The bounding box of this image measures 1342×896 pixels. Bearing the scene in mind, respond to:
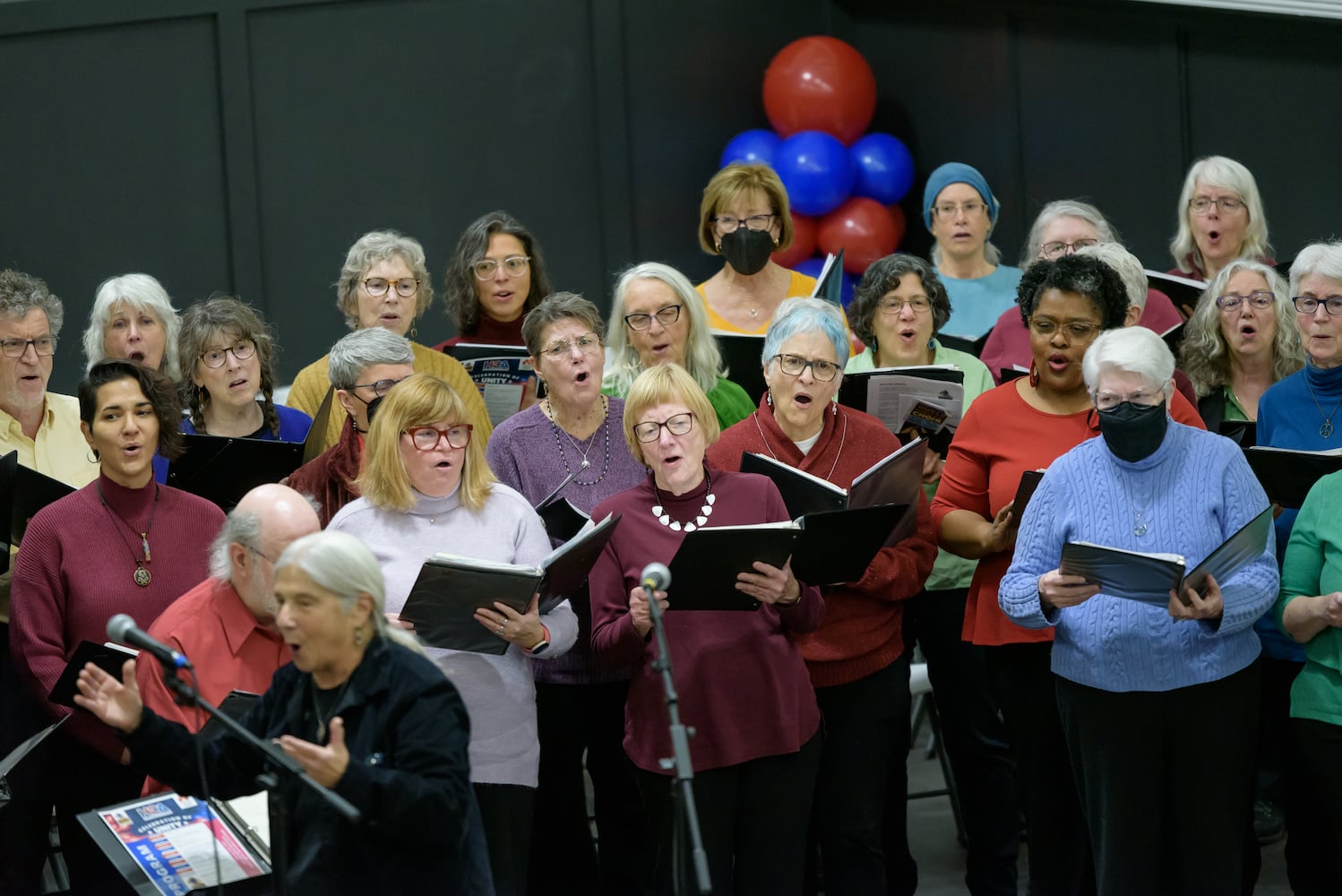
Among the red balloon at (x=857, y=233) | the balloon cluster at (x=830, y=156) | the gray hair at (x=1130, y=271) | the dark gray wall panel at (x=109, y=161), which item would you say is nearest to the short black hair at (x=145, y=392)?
the gray hair at (x=1130, y=271)

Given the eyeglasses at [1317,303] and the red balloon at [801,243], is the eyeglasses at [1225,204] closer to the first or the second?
the eyeglasses at [1317,303]

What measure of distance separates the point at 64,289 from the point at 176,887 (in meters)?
4.45

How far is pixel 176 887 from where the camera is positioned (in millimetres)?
2854

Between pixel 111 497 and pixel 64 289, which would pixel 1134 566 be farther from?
pixel 64 289

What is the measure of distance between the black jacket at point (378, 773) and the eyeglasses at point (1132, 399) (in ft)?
4.96

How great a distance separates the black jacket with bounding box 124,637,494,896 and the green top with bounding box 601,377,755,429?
177cm

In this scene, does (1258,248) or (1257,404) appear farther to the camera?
(1258,248)

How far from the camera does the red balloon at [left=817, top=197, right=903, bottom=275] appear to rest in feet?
22.5

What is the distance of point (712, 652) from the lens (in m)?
3.45

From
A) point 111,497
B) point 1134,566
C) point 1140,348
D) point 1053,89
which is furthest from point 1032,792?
point 1053,89

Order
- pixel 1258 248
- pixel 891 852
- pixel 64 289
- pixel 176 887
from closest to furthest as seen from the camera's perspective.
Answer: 1. pixel 176 887
2. pixel 891 852
3. pixel 1258 248
4. pixel 64 289

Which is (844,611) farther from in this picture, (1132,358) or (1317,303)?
(1317,303)

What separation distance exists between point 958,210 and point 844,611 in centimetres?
209

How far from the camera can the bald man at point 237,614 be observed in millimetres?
3154
